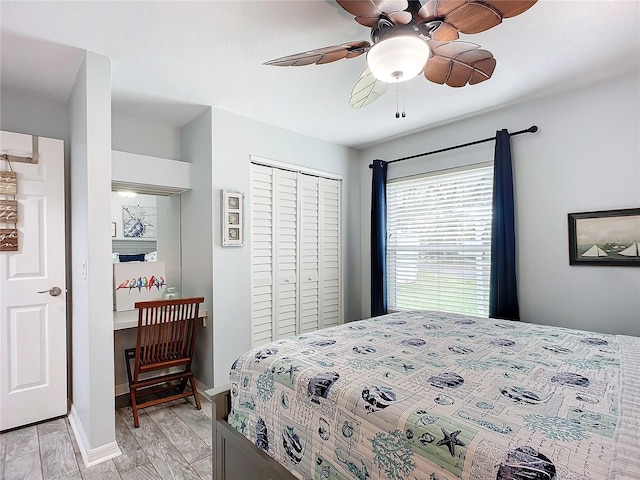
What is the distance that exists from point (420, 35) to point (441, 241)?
2313 mm

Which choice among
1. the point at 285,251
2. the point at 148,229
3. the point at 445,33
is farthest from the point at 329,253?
the point at 445,33

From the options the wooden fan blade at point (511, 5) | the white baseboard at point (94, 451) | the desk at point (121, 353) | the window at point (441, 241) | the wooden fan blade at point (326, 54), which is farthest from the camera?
the window at point (441, 241)

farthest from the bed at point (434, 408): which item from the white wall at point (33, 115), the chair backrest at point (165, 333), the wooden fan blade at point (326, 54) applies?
the white wall at point (33, 115)

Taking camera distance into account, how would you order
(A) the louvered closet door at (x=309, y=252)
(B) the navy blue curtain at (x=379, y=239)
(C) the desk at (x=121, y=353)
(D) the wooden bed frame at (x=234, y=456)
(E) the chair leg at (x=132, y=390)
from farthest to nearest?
(B) the navy blue curtain at (x=379, y=239)
(A) the louvered closet door at (x=309, y=252)
(C) the desk at (x=121, y=353)
(E) the chair leg at (x=132, y=390)
(D) the wooden bed frame at (x=234, y=456)

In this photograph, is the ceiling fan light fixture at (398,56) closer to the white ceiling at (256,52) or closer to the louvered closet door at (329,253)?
the white ceiling at (256,52)

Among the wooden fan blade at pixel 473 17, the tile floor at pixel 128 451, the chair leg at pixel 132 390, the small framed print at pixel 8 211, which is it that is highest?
the wooden fan blade at pixel 473 17

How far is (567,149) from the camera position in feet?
8.79

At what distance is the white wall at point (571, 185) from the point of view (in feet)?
7.94

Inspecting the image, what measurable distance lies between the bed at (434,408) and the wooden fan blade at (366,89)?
1.43 meters

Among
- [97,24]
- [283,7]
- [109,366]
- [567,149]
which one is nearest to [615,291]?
[567,149]

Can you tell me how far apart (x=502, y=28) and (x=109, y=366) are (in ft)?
10.2

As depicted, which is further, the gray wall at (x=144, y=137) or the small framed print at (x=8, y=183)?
the gray wall at (x=144, y=137)

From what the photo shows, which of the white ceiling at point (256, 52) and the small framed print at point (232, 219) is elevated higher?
the white ceiling at point (256, 52)

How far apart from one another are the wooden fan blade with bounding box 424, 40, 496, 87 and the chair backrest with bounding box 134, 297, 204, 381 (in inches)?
88.3
